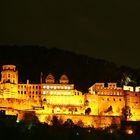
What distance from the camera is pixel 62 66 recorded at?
93.8 meters

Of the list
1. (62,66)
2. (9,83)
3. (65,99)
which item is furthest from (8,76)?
(62,66)

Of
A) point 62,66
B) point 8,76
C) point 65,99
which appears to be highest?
point 62,66

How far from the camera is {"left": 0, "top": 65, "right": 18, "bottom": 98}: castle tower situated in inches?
2886

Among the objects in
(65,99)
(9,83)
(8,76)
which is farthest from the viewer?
(65,99)

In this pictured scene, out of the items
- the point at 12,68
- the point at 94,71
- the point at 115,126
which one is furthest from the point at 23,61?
the point at 115,126

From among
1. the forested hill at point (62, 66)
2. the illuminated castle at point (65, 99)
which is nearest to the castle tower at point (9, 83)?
the illuminated castle at point (65, 99)

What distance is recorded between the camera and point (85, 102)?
250ft

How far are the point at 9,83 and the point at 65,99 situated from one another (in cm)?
673

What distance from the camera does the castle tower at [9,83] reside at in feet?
241

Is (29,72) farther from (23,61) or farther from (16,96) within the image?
(16,96)

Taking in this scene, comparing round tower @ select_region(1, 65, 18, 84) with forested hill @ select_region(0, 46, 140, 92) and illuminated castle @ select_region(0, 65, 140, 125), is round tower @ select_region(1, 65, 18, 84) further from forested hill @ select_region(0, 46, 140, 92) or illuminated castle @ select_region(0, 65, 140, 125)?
forested hill @ select_region(0, 46, 140, 92)

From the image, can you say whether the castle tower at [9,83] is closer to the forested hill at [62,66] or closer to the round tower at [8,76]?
the round tower at [8,76]

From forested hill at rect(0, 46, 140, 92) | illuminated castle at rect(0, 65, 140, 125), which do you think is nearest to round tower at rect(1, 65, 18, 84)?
illuminated castle at rect(0, 65, 140, 125)

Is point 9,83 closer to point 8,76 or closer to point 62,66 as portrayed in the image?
point 8,76
